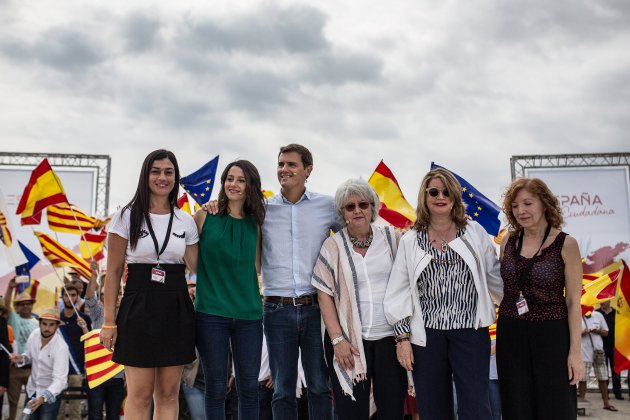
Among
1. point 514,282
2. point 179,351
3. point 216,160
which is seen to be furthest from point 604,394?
point 179,351

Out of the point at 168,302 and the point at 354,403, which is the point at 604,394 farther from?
the point at 168,302

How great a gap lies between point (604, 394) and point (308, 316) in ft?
31.0

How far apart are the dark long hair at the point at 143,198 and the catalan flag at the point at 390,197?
4414 millimetres

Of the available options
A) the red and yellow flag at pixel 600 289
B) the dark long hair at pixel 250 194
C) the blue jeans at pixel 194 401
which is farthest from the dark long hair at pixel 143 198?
the red and yellow flag at pixel 600 289

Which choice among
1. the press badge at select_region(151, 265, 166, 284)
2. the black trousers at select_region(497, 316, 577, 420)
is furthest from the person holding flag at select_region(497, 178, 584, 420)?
the press badge at select_region(151, 265, 166, 284)

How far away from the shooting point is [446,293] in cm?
355

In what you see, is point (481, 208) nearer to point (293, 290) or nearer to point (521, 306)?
point (521, 306)

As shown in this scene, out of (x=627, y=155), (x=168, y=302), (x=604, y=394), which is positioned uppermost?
(x=627, y=155)

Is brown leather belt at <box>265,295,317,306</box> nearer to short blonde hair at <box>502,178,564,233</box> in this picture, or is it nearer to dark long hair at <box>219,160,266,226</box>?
dark long hair at <box>219,160,266,226</box>

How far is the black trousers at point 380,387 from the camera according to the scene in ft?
11.6

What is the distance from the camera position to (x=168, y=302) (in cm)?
359

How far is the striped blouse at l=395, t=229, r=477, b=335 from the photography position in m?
3.51

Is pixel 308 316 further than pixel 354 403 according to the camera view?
Yes

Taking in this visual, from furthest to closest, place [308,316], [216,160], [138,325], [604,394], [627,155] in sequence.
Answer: [627,155] < [604,394] < [216,160] < [308,316] < [138,325]
